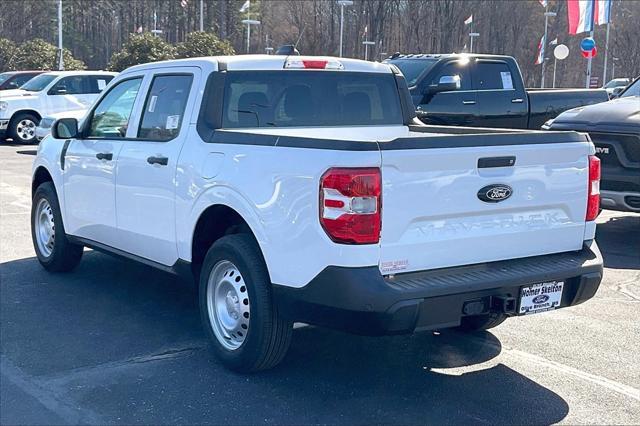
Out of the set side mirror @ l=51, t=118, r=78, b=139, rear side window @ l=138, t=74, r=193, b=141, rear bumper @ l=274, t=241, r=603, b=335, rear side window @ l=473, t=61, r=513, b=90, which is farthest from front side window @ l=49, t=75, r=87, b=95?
rear bumper @ l=274, t=241, r=603, b=335

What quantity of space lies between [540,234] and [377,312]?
1235mm

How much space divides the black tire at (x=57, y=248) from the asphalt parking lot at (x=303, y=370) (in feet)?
1.27

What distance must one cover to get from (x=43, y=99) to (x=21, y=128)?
1043 millimetres

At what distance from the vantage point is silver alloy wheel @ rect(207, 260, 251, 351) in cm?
495

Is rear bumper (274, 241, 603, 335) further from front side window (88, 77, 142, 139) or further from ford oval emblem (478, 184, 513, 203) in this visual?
front side window (88, 77, 142, 139)

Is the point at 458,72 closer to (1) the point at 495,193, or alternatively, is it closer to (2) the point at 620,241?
(2) the point at 620,241

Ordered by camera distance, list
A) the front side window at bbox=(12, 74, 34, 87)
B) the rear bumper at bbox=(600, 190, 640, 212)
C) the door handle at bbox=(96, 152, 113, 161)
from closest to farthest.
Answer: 1. the door handle at bbox=(96, 152, 113, 161)
2. the rear bumper at bbox=(600, 190, 640, 212)
3. the front side window at bbox=(12, 74, 34, 87)

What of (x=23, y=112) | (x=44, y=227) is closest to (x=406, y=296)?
(x=44, y=227)

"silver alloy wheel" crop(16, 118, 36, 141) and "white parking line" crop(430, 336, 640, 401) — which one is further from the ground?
"silver alloy wheel" crop(16, 118, 36, 141)

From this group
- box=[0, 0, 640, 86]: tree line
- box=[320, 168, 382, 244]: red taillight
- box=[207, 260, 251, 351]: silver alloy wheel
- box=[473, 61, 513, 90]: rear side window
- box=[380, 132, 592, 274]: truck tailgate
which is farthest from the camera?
box=[0, 0, 640, 86]: tree line

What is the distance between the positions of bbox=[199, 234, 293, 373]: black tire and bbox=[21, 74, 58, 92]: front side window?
16.8m

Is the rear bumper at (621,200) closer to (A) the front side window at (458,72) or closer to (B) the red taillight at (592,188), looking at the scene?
(B) the red taillight at (592,188)

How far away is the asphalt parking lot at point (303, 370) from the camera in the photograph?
445 centimetres

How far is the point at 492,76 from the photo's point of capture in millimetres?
13086
